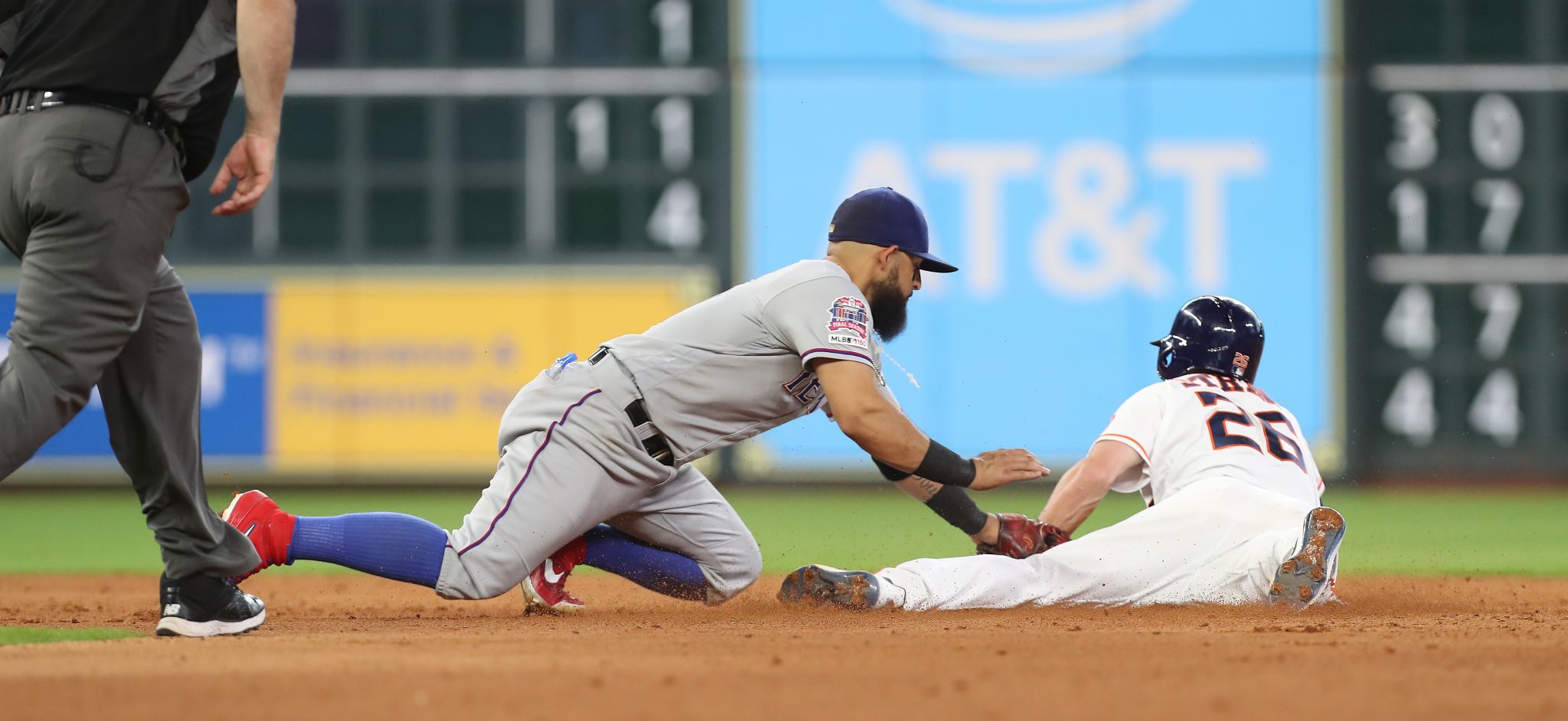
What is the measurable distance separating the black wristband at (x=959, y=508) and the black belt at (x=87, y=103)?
2270mm

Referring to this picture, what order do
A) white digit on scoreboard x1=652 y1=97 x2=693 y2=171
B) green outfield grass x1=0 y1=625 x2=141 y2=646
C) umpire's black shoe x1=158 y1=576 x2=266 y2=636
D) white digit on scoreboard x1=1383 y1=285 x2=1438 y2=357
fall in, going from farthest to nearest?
white digit on scoreboard x1=652 y1=97 x2=693 y2=171 < white digit on scoreboard x1=1383 y1=285 x2=1438 y2=357 < green outfield grass x1=0 y1=625 x2=141 y2=646 < umpire's black shoe x1=158 y1=576 x2=266 y2=636

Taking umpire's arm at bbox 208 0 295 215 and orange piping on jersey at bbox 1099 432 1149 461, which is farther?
Answer: orange piping on jersey at bbox 1099 432 1149 461

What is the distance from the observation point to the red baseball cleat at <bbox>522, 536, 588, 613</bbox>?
4789 mm

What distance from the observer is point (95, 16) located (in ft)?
11.2

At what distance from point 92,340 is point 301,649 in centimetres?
78

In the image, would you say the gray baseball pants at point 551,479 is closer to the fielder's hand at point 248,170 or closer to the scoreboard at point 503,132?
the fielder's hand at point 248,170

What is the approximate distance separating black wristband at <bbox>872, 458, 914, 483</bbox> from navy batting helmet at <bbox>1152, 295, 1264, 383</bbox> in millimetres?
954

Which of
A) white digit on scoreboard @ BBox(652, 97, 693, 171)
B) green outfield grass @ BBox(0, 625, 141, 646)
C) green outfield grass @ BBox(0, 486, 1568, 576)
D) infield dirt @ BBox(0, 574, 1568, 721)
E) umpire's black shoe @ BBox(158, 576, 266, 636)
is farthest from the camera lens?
white digit on scoreboard @ BBox(652, 97, 693, 171)

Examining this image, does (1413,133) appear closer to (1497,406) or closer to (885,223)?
(1497,406)

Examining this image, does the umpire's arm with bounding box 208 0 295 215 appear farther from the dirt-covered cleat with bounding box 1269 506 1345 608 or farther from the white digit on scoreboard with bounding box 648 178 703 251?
the white digit on scoreboard with bounding box 648 178 703 251

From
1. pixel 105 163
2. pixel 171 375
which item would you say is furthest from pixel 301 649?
pixel 105 163

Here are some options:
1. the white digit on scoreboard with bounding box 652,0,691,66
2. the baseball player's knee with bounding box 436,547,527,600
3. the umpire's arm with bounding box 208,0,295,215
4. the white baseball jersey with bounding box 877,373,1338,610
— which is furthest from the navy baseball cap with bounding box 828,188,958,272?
the white digit on scoreboard with bounding box 652,0,691,66

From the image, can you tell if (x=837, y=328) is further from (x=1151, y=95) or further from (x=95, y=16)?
(x=1151, y=95)

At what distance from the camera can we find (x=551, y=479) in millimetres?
4438
